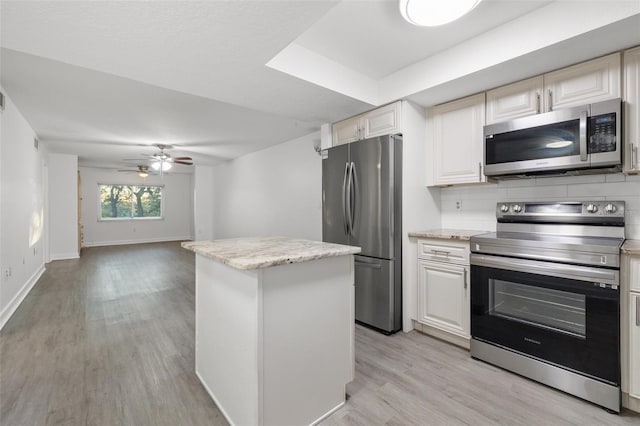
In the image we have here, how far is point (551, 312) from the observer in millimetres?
1936

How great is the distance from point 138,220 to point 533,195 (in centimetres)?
1032

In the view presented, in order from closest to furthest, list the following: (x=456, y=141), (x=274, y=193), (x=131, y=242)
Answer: (x=456, y=141)
(x=274, y=193)
(x=131, y=242)

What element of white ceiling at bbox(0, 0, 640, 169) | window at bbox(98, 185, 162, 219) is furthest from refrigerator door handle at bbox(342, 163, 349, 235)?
window at bbox(98, 185, 162, 219)

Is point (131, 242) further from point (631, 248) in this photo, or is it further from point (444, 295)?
point (631, 248)

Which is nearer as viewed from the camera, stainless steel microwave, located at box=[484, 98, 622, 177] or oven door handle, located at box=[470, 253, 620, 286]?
oven door handle, located at box=[470, 253, 620, 286]

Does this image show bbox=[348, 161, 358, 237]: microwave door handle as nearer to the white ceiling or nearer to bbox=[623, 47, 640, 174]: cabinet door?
the white ceiling

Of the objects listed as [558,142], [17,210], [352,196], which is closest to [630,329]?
[558,142]

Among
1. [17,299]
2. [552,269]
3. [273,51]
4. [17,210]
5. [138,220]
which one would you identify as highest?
[273,51]

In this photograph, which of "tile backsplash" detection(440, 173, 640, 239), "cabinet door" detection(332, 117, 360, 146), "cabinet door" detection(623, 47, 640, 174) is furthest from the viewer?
"cabinet door" detection(332, 117, 360, 146)

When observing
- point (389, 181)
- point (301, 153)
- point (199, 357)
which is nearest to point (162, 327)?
point (199, 357)

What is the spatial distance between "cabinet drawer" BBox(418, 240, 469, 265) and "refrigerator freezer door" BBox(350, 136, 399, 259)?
297 mm

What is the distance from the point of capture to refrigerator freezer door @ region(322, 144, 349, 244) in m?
3.07

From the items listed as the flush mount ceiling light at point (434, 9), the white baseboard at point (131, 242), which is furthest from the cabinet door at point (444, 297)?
the white baseboard at point (131, 242)

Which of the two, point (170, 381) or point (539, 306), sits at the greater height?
point (539, 306)
